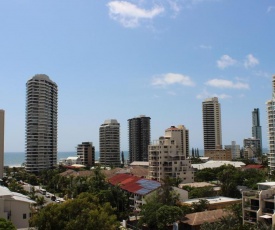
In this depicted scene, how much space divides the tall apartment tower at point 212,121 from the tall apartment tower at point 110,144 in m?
47.4

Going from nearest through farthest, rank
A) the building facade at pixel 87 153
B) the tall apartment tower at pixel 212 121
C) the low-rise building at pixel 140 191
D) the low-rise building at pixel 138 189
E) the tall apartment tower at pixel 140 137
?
the low-rise building at pixel 140 191 → the low-rise building at pixel 138 189 → the building facade at pixel 87 153 → the tall apartment tower at pixel 140 137 → the tall apartment tower at pixel 212 121

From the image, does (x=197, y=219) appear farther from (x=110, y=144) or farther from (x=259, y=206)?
(x=110, y=144)

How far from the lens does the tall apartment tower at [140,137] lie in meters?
171

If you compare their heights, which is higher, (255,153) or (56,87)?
(56,87)

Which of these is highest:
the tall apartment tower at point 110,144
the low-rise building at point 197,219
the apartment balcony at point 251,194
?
the tall apartment tower at point 110,144

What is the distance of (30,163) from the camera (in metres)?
120

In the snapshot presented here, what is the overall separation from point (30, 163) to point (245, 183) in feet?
247

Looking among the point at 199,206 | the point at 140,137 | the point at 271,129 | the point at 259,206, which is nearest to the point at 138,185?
the point at 199,206

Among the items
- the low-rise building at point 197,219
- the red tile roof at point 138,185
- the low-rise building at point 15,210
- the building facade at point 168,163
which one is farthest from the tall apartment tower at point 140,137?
the low-rise building at point 15,210

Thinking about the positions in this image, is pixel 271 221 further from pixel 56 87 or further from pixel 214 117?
pixel 214 117

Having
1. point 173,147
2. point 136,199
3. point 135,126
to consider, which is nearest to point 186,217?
point 136,199

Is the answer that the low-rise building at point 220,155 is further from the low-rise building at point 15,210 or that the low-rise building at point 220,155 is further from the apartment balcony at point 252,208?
the low-rise building at point 15,210

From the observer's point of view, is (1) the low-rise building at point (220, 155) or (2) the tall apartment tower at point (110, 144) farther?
(1) the low-rise building at point (220, 155)

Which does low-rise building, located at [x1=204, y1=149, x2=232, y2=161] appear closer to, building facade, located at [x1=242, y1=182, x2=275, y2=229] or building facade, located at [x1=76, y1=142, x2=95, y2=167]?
building facade, located at [x1=76, y1=142, x2=95, y2=167]
